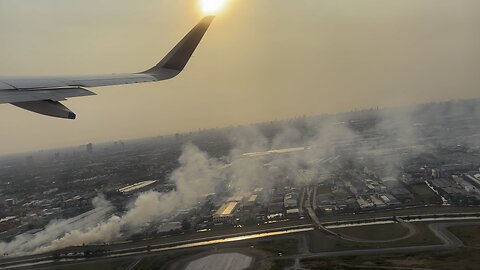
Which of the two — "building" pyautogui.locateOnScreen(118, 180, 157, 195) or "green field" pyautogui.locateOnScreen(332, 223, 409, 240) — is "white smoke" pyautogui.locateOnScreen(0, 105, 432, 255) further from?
"green field" pyautogui.locateOnScreen(332, 223, 409, 240)

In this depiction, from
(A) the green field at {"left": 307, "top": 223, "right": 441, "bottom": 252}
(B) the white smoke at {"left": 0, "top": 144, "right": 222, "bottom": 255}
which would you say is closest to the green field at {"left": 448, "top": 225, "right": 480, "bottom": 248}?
(A) the green field at {"left": 307, "top": 223, "right": 441, "bottom": 252}

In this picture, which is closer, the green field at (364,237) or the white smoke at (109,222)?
the green field at (364,237)

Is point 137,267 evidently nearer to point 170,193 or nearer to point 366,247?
point 366,247

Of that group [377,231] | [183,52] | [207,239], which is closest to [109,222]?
[207,239]

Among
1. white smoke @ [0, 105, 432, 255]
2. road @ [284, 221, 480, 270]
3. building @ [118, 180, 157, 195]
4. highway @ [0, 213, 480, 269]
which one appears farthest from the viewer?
building @ [118, 180, 157, 195]

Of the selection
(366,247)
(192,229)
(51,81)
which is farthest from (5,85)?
(192,229)

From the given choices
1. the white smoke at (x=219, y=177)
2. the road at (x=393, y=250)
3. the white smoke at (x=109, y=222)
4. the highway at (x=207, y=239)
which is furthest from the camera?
the white smoke at (x=219, y=177)

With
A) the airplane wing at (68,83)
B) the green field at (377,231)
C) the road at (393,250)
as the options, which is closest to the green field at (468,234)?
the road at (393,250)

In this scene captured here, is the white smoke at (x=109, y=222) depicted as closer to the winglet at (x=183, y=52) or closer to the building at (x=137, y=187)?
the building at (x=137, y=187)
